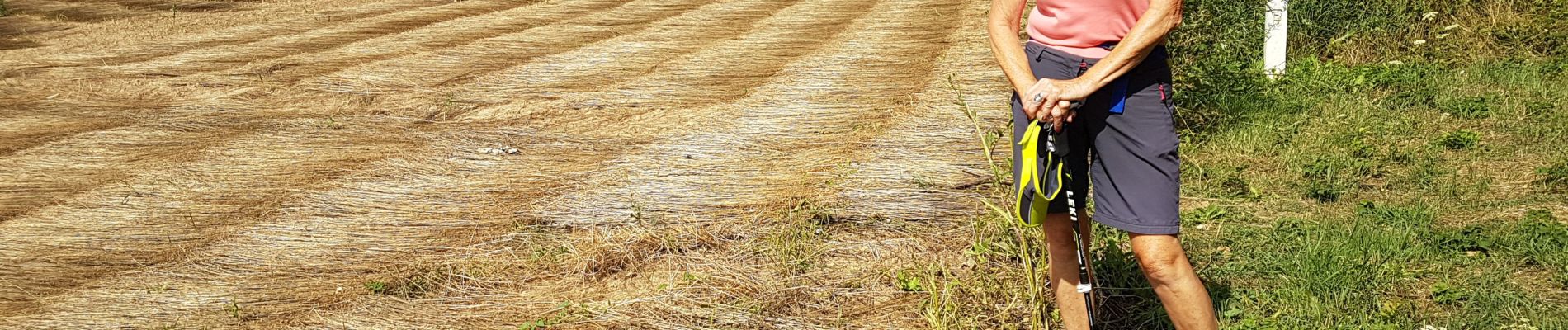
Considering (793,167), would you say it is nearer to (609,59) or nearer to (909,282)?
(909,282)

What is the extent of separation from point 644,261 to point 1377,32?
4.70 meters

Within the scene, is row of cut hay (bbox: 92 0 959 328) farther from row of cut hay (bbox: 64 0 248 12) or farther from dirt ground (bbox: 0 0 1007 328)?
row of cut hay (bbox: 64 0 248 12)

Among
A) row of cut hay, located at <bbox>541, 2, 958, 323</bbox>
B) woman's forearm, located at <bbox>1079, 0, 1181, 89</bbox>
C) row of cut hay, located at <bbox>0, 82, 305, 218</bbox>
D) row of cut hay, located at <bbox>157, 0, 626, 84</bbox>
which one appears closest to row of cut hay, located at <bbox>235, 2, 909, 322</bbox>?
row of cut hay, located at <bbox>541, 2, 958, 323</bbox>

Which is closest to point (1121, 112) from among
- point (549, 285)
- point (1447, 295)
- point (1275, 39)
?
point (1447, 295)

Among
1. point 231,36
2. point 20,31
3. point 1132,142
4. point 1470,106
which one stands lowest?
point 1470,106

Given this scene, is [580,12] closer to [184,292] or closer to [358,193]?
[358,193]

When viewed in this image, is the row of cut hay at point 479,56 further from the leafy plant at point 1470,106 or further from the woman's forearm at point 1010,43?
the leafy plant at point 1470,106

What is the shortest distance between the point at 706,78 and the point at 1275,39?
2901 mm

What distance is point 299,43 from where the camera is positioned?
8375 millimetres

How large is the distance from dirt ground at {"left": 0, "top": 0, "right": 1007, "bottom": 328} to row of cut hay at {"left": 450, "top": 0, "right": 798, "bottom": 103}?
0.12 feet

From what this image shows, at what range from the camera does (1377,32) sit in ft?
21.4

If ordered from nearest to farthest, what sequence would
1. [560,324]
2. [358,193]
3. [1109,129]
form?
[1109,129]
[560,324]
[358,193]

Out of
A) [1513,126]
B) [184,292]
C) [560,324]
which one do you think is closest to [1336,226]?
[1513,126]

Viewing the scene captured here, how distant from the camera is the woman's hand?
224 centimetres
